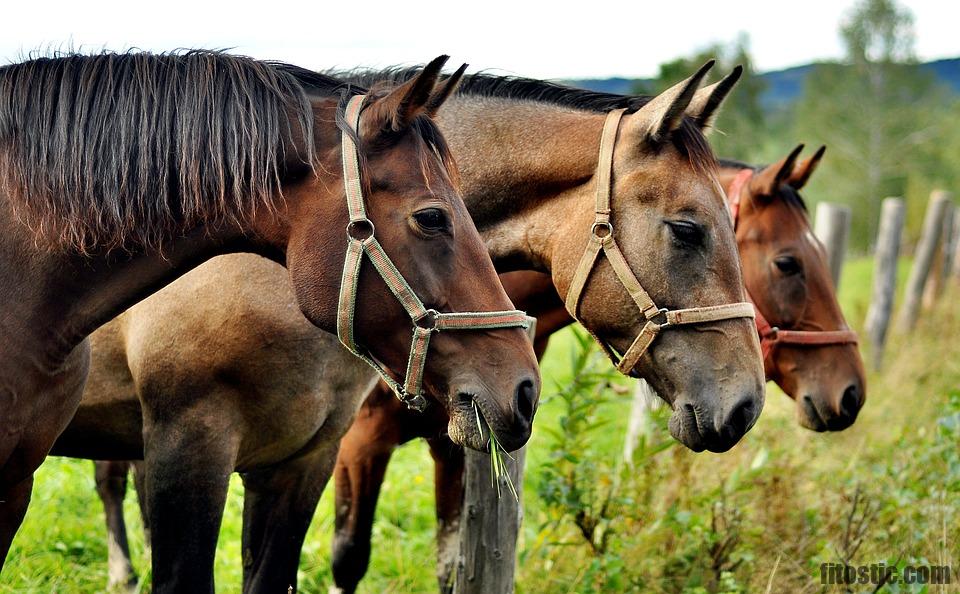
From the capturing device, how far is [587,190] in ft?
10.5

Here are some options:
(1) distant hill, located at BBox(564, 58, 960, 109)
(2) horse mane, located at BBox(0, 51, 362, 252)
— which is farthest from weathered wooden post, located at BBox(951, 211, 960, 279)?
(1) distant hill, located at BBox(564, 58, 960, 109)

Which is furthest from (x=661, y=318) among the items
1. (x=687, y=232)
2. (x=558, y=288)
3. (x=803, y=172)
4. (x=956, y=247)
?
(x=956, y=247)

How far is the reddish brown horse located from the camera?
4141mm

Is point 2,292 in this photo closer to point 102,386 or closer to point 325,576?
point 102,386

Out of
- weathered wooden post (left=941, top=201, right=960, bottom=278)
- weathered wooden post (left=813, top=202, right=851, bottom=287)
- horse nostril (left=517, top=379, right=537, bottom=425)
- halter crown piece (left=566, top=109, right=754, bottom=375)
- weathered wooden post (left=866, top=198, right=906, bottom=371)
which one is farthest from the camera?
weathered wooden post (left=941, top=201, right=960, bottom=278)

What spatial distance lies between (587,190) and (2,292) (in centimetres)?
190

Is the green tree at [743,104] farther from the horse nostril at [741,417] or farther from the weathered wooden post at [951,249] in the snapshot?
the horse nostril at [741,417]

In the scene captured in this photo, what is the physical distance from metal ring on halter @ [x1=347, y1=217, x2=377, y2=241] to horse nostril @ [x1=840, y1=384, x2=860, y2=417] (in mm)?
2911

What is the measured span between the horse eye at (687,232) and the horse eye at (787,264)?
149 cm

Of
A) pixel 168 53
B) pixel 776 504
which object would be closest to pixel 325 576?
pixel 776 504

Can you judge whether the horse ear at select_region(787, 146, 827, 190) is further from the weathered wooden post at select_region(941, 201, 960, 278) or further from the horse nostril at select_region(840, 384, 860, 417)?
the weathered wooden post at select_region(941, 201, 960, 278)

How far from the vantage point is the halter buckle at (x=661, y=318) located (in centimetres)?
300

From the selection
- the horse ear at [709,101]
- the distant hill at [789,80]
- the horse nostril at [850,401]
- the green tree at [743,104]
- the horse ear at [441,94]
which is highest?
the distant hill at [789,80]

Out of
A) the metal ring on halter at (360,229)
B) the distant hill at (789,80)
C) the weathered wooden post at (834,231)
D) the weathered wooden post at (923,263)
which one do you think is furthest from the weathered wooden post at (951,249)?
the distant hill at (789,80)
